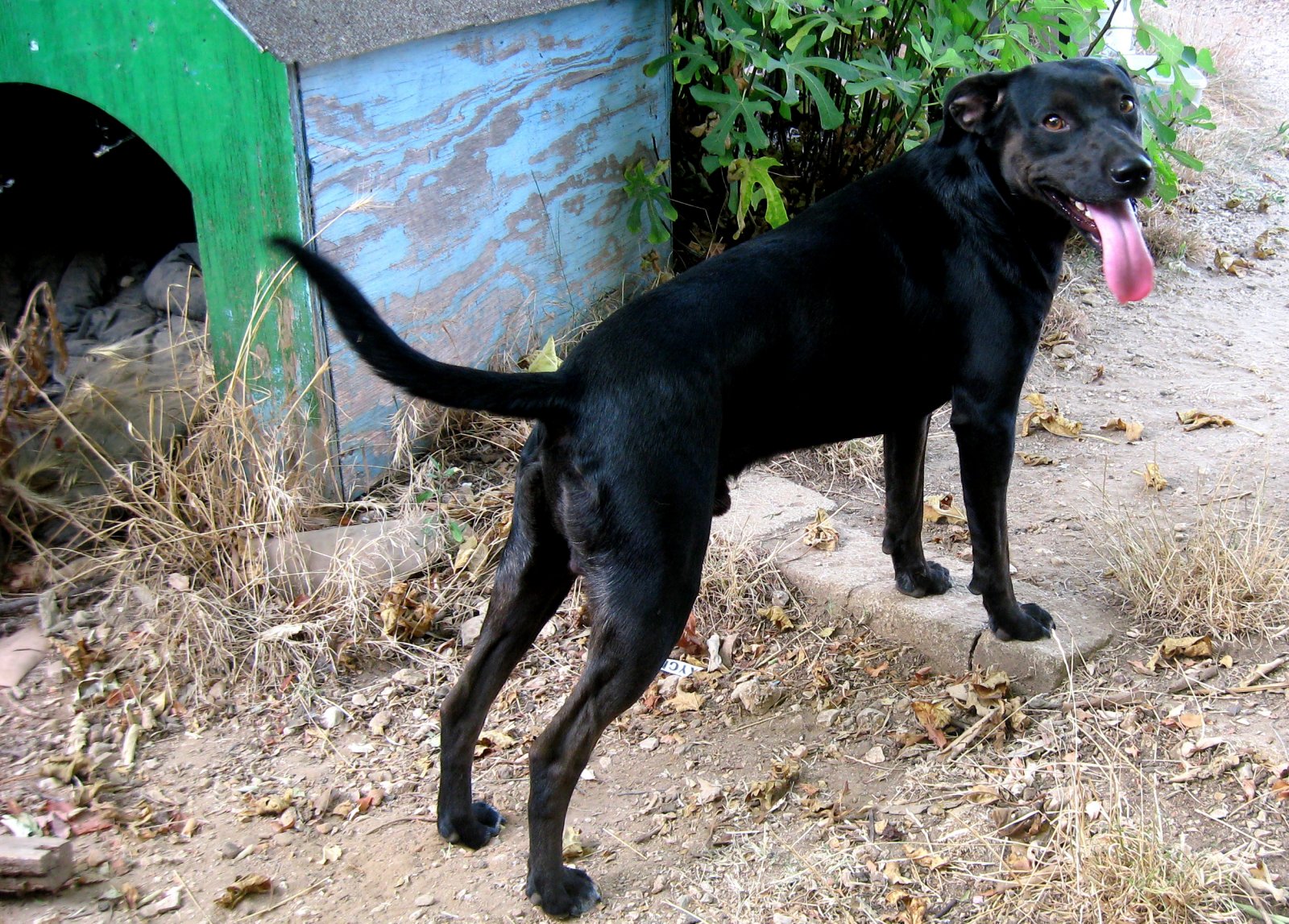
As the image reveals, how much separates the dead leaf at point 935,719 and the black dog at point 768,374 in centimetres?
28

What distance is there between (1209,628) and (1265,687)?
266 mm

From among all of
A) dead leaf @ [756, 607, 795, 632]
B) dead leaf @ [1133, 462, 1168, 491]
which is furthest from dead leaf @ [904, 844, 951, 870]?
dead leaf @ [1133, 462, 1168, 491]

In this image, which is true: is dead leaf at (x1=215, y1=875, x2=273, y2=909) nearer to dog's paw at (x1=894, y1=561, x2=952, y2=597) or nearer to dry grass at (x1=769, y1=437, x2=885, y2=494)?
dog's paw at (x1=894, y1=561, x2=952, y2=597)

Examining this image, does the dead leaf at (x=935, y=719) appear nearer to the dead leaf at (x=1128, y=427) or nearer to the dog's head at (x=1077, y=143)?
the dog's head at (x=1077, y=143)

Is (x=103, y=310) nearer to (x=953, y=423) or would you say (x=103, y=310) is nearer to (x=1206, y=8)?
(x=953, y=423)

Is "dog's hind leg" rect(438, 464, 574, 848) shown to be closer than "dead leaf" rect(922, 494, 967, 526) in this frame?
Yes

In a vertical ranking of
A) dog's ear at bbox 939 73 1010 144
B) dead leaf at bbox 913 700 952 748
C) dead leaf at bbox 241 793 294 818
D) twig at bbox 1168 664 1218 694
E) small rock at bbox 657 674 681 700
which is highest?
dog's ear at bbox 939 73 1010 144

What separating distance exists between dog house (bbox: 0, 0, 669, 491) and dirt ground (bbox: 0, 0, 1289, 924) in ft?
→ 3.22

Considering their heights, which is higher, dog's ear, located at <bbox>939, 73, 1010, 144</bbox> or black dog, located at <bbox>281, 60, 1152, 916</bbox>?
dog's ear, located at <bbox>939, 73, 1010, 144</bbox>

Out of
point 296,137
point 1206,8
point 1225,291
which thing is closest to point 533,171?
point 296,137

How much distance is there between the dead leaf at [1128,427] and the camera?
4426 mm

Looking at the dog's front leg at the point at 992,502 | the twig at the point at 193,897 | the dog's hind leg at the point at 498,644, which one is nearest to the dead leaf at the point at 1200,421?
the dog's front leg at the point at 992,502

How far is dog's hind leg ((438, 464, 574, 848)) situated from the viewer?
2.57m

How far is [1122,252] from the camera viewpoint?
105 inches
